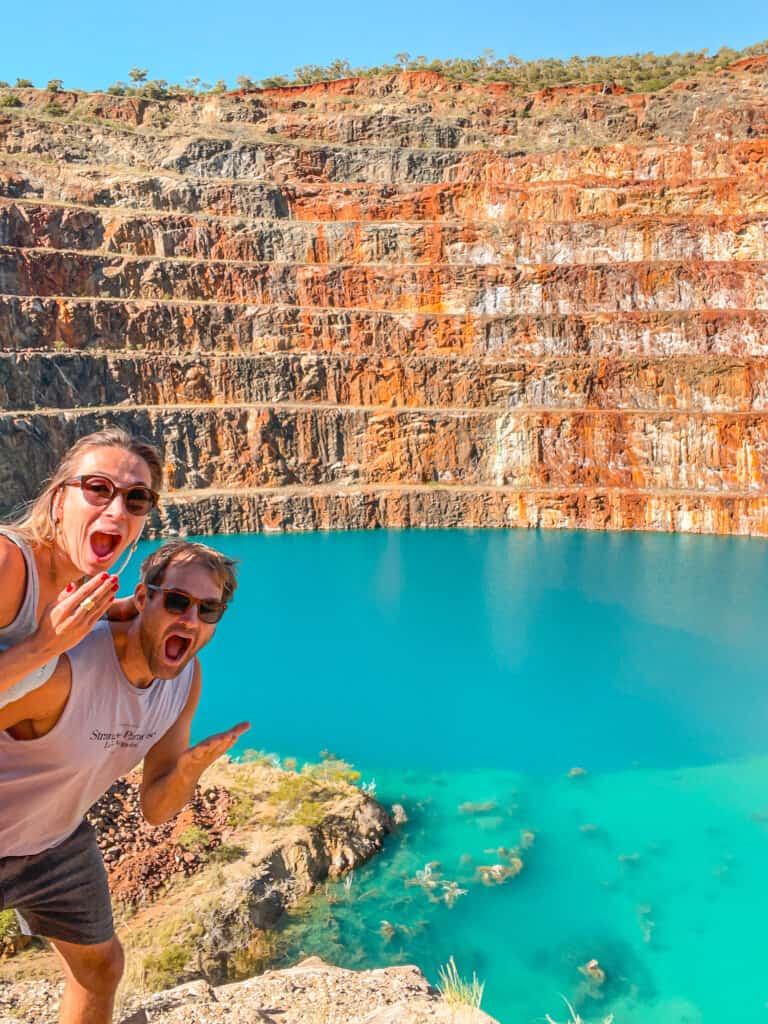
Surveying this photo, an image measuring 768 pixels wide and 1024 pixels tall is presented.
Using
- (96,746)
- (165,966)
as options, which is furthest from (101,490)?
(165,966)

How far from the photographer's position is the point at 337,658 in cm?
1577

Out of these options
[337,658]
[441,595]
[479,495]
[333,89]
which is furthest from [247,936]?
[333,89]

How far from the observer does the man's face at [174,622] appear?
237 centimetres

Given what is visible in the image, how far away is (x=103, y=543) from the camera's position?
2.28 meters

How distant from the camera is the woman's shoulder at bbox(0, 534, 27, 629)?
1950 millimetres

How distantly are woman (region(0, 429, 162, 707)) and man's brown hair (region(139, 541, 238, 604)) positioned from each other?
17 cm

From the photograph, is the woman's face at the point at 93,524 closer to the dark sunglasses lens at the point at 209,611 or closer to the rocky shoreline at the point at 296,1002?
the dark sunglasses lens at the point at 209,611

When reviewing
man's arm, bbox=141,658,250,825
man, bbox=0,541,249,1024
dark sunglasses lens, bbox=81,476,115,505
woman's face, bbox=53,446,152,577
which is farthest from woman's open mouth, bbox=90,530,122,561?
man's arm, bbox=141,658,250,825

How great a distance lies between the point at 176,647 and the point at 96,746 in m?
0.38

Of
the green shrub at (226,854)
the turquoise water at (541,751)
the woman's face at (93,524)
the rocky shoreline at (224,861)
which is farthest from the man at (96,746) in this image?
A: the green shrub at (226,854)

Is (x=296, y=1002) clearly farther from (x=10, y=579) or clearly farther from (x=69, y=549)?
(x=10, y=579)

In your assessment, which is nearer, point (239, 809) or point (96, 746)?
point (96, 746)

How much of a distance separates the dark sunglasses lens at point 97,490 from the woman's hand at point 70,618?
16.0 inches

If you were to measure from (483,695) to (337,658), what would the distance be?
136 inches
